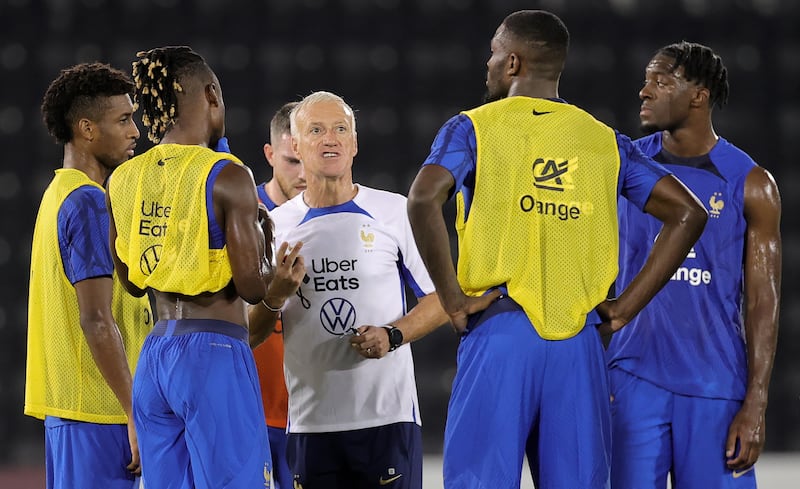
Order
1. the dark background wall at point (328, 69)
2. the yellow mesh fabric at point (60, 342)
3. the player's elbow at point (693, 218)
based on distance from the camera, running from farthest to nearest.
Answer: the dark background wall at point (328, 69), the yellow mesh fabric at point (60, 342), the player's elbow at point (693, 218)

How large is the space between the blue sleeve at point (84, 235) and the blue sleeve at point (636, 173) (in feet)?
4.65

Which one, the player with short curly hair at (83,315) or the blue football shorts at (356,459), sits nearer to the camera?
the player with short curly hair at (83,315)

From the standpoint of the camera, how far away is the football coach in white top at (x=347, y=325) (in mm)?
3201

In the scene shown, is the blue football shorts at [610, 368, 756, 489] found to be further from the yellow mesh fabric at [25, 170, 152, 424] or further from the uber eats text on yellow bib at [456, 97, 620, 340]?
the yellow mesh fabric at [25, 170, 152, 424]

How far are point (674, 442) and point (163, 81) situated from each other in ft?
5.53

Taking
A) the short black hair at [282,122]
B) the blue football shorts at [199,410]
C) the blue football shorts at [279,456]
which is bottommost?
the blue football shorts at [279,456]

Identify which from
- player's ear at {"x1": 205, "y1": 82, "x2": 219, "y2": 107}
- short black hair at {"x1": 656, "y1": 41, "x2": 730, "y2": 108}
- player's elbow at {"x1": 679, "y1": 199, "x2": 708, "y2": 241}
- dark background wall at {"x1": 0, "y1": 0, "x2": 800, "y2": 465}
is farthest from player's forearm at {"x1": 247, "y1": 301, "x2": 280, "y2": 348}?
dark background wall at {"x1": 0, "y1": 0, "x2": 800, "y2": 465}

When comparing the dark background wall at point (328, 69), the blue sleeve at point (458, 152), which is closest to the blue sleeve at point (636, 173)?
the blue sleeve at point (458, 152)

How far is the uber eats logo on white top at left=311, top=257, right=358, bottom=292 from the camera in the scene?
3281mm

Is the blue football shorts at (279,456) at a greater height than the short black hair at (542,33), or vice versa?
the short black hair at (542,33)

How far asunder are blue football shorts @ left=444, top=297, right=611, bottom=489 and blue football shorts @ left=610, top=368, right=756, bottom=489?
1.46 feet

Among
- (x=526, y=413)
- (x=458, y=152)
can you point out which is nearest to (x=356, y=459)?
(x=526, y=413)

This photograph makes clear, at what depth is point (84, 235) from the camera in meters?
3.02

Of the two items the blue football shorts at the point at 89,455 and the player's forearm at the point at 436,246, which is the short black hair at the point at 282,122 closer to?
the blue football shorts at the point at 89,455
